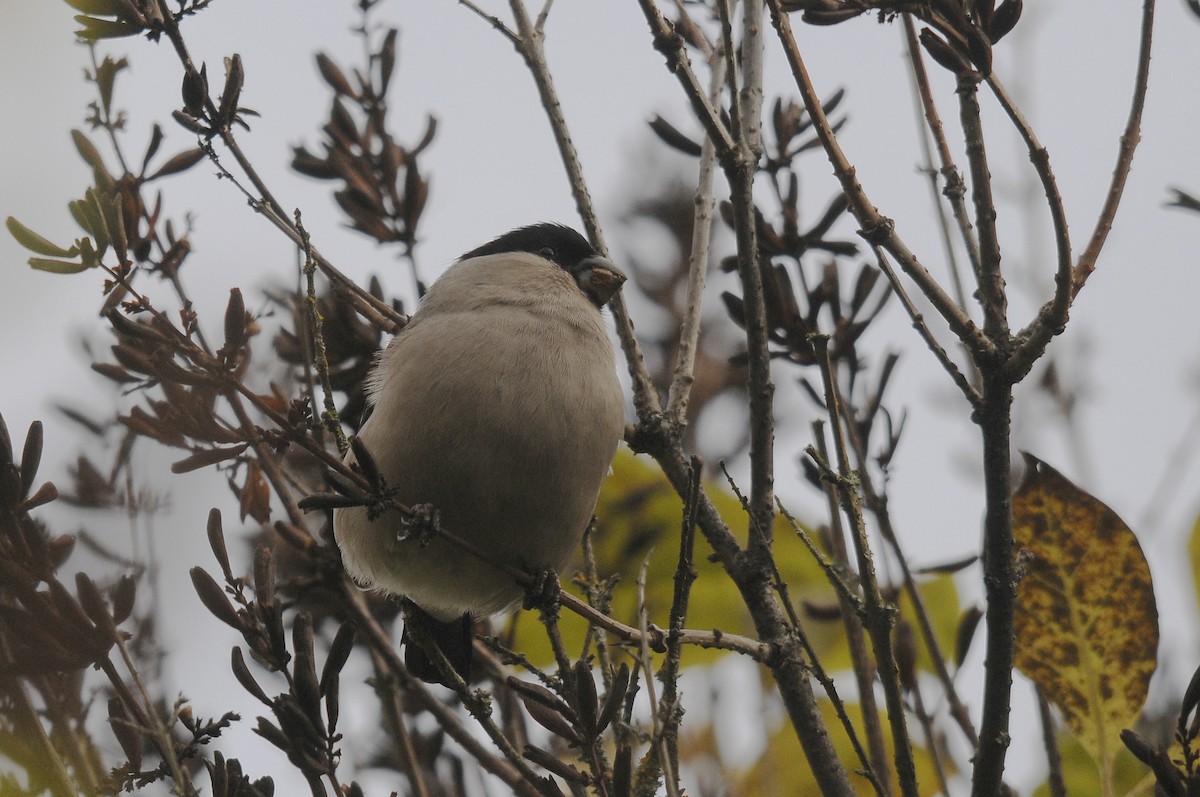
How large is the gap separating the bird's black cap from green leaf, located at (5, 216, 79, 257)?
2.01 metres

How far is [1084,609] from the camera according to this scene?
2.75 meters

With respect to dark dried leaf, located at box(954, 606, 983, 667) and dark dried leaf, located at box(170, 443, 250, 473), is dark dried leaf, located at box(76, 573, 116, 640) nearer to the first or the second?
dark dried leaf, located at box(170, 443, 250, 473)

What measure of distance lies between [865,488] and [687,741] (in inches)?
49.8

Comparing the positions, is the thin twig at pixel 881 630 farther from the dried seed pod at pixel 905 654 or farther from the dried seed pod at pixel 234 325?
the dried seed pod at pixel 234 325

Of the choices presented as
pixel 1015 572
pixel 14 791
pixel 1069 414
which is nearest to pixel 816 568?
pixel 1069 414

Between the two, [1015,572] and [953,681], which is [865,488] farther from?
[1015,572]

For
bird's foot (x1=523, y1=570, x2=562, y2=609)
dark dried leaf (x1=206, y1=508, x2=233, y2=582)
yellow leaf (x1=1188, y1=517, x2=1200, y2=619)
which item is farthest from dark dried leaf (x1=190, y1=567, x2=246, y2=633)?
yellow leaf (x1=1188, y1=517, x2=1200, y2=619)

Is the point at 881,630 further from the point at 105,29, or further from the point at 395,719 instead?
the point at 105,29

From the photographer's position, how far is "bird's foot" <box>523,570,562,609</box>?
3.11 m

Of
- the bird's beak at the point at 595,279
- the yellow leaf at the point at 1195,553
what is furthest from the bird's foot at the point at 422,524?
the yellow leaf at the point at 1195,553

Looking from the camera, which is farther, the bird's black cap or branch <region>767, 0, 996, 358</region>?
the bird's black cap

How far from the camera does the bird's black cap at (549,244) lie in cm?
420

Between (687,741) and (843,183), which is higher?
(843,183)

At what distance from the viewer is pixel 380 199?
12.5 ft
